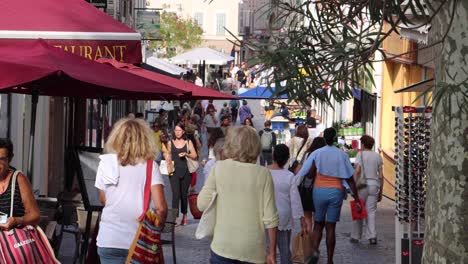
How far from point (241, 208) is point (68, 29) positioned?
300 centimetres

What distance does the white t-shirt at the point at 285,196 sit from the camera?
36.0 ft

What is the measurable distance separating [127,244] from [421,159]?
4900mm

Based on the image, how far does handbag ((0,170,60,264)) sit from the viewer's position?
7949 mm

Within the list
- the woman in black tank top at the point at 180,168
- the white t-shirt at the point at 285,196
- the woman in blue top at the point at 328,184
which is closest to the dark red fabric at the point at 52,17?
the white t-shirt at the point at 285,196

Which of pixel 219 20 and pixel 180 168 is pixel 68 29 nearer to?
pixel 180 168

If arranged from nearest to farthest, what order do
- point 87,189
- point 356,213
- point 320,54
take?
1. point 320,54
2. point 87,189
3. point 356,213

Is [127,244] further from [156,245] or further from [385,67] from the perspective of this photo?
[385,67]

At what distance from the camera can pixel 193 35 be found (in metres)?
85.6

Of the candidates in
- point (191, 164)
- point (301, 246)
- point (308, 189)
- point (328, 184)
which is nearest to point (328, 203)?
point (328, 184)

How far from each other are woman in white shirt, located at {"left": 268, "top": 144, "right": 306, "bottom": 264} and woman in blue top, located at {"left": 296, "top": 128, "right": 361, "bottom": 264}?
1818 millimetres

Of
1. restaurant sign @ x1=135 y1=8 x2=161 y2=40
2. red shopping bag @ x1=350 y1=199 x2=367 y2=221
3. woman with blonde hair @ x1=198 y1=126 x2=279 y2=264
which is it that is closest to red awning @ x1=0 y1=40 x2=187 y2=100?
woman with blonde hair @ x1=198 y1=126 x2=279 y2=264

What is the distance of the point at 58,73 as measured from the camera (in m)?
8.61

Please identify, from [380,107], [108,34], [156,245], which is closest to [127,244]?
[156,245]

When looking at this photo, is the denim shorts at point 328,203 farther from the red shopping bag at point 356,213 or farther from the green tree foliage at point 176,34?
the green tree foliage at point 176,34
